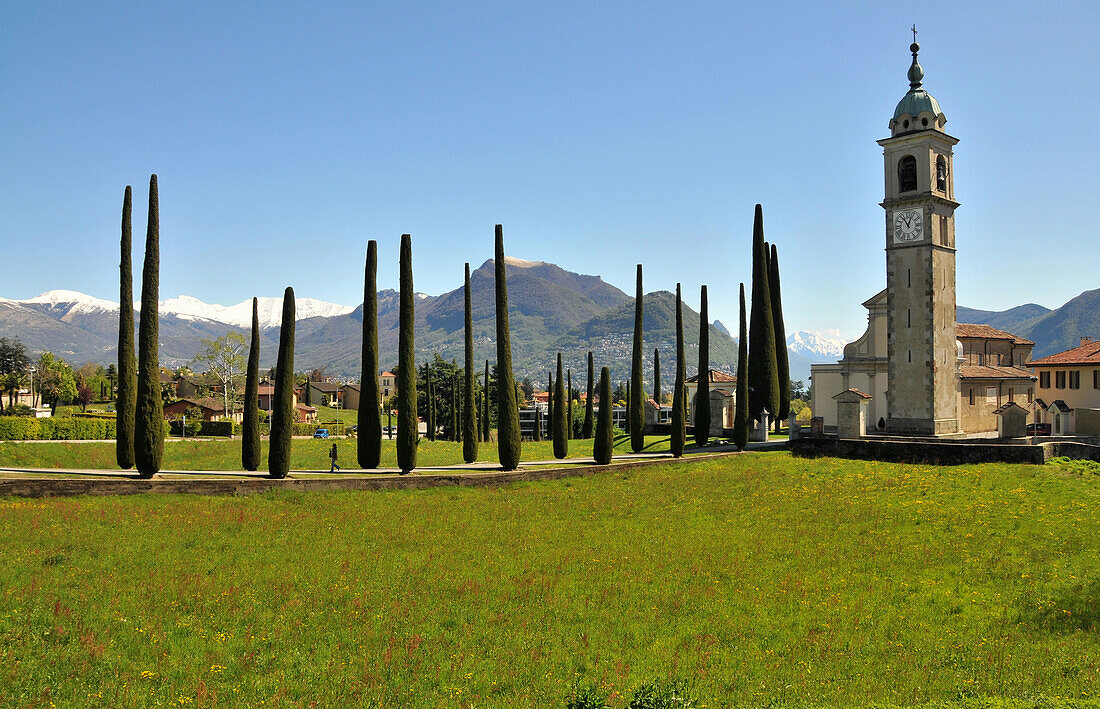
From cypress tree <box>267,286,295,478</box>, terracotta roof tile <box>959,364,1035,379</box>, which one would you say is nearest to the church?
terracotta roof tile <box>959,364,1035,379</box>

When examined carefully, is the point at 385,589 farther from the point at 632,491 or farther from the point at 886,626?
the point at 632,491

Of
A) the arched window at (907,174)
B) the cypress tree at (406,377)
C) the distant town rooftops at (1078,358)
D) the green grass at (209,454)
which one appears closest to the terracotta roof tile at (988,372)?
the distant town rooftops at (1078,358)

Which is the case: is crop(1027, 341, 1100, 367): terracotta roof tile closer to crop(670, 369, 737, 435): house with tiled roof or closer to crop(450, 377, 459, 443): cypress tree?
crop(670, 369, 737, 435): house with tiled roof

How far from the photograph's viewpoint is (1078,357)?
64688mm

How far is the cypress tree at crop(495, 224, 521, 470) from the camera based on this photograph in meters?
39.9

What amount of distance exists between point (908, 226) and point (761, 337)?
12.2 m

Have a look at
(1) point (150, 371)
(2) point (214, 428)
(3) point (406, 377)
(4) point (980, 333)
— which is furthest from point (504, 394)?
(4) point (980, 333)

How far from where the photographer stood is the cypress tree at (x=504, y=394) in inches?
1572

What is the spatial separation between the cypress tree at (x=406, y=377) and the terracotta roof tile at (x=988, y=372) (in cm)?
3657

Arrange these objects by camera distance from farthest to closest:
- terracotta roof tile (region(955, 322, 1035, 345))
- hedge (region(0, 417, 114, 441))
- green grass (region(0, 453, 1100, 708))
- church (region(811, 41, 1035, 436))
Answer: terracotta roof tile (region(955, 322, 1035, 345)), hedge (region(0, 417, 114, 441)), church (region(811, 41, 1035, 436)), green grass (region(0, 453, 1100, 708))

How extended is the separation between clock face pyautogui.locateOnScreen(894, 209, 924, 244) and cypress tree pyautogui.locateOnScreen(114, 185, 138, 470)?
44.8 metres

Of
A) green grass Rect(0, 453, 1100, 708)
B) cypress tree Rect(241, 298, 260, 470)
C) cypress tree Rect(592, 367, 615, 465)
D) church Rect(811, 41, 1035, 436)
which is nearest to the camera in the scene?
green grass Rect(0, 453, 1100, 708)

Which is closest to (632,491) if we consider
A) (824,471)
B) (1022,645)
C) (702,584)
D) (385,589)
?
(824,471)

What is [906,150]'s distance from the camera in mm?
49625
